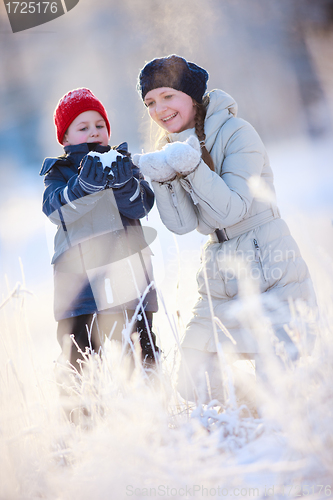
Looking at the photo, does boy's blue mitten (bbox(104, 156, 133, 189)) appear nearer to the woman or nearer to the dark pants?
the woman

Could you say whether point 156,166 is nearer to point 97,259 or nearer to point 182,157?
point 182,157

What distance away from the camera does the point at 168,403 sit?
1.21 m

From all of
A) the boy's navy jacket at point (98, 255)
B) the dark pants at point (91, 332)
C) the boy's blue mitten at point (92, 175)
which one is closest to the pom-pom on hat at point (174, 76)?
the boy's navy jacket at point (98, 255)

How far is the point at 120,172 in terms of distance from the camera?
1.51 metres

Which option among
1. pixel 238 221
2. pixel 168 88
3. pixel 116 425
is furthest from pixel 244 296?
pixel 168 88

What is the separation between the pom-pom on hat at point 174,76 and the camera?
5.40 ft

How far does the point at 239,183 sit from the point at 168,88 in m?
0.57

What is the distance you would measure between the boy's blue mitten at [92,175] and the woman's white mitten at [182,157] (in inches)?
12.3

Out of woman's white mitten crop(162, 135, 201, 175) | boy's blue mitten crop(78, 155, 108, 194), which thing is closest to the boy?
boy's blue mitten crop(78, 155, 108, 194)

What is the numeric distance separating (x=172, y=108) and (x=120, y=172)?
0.41m

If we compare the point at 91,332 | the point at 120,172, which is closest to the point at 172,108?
the point at 120,172

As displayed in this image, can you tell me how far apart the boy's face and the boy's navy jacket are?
0.15m

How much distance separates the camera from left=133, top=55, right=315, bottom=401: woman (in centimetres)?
136

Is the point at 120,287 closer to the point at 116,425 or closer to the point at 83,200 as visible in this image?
the point at 83,200
